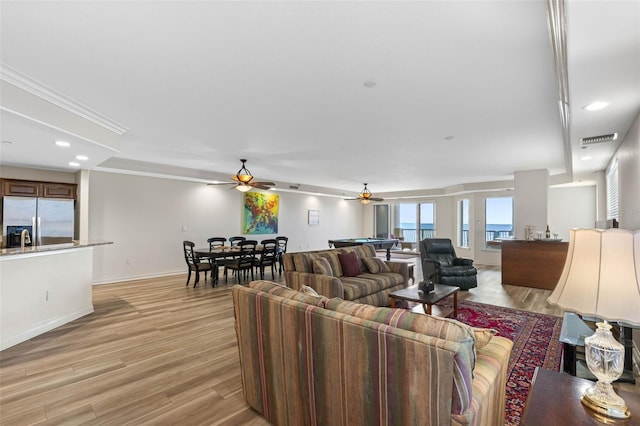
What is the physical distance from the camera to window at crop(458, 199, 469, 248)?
1017 cm

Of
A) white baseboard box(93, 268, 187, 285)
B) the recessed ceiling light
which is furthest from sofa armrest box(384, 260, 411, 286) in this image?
white baseboard box(93, 268, 187, 285)

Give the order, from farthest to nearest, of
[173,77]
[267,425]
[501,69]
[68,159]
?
[68,159]
[173,77]
[501,69]
[267,425]

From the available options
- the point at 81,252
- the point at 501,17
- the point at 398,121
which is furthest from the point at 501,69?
the point at 81,252

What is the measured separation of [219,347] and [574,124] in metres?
4.52

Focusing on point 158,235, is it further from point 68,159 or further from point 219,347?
point 219,347

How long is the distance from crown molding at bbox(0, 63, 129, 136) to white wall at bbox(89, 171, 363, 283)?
3148 mm

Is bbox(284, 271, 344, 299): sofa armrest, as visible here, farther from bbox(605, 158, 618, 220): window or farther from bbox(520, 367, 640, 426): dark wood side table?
bbox(605, 158, 618, 220): window

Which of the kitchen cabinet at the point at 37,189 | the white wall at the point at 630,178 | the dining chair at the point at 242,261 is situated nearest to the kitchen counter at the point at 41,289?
the kitchen cabinet at the point at 37,189

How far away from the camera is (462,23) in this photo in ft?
6.26

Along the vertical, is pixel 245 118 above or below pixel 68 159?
above

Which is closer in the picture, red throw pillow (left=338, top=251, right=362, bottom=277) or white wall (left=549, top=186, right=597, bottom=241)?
red throw pillow (left=338, top=251, right=362, bottom=277)

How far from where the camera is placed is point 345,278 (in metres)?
4.54

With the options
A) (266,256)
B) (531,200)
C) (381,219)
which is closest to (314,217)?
(381,219)

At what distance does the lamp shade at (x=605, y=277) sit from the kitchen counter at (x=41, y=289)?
4745 mm
